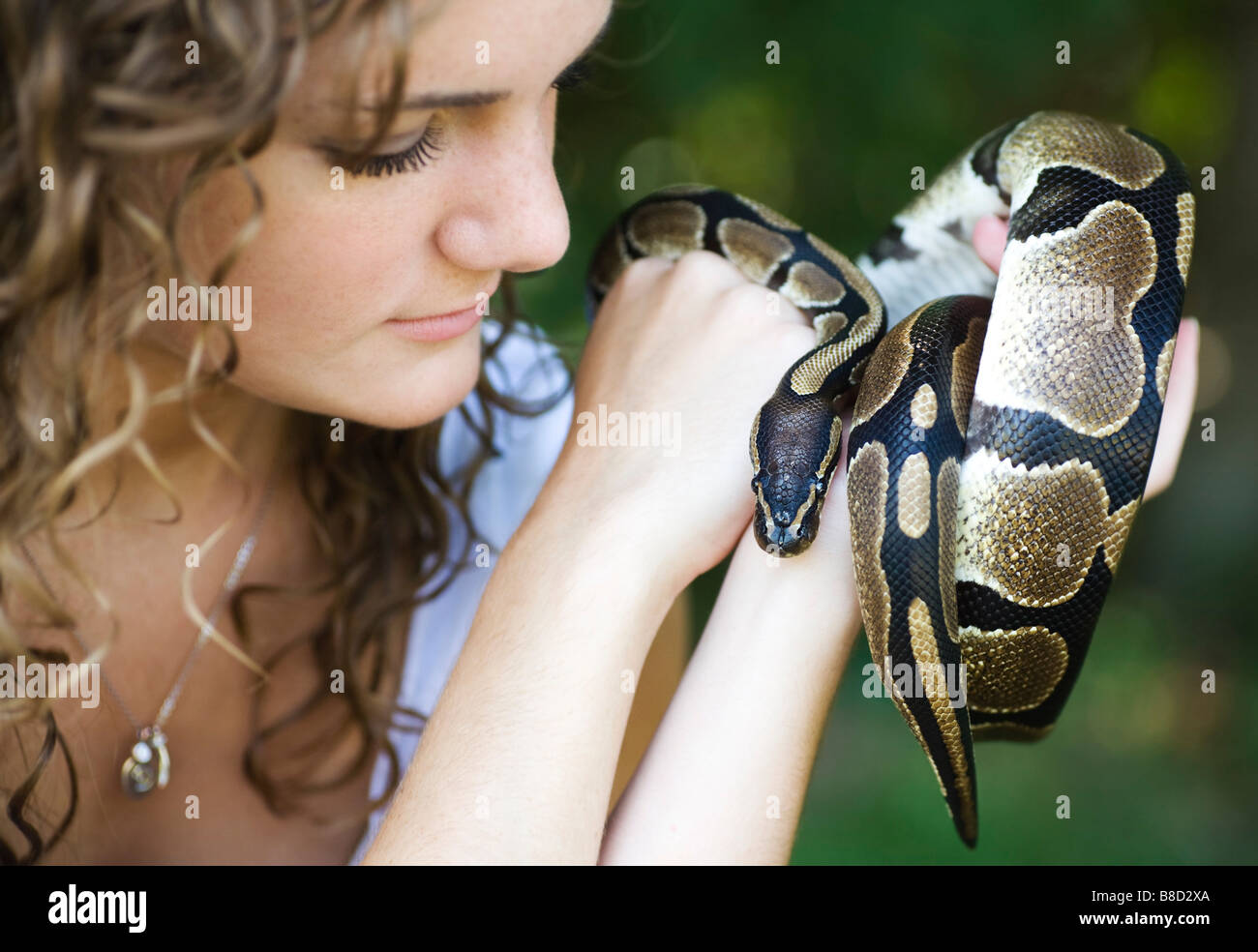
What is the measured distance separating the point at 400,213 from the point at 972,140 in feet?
9.60

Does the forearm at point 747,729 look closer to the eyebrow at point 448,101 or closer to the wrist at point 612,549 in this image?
the wrist at point 612,549

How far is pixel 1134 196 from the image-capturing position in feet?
5.93

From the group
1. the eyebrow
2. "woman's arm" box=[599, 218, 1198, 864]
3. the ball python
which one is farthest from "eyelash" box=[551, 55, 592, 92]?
"woman's arm" box=[599, 218, 1198, 864]

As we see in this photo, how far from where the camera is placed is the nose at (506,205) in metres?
1.48

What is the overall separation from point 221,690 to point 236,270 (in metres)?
1.12

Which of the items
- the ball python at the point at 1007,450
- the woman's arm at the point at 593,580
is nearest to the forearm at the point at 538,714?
the woman's arm at the point at 593,580

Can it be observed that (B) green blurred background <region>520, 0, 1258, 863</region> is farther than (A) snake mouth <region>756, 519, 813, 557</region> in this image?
Yes

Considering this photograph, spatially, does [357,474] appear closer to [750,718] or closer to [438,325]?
[438,325]

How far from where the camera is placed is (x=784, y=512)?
175cm

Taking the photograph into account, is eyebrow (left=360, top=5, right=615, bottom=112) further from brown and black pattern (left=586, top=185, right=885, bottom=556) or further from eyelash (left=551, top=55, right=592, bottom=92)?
brown and black pattern (left=586, top=185, right=885, bottom=556)

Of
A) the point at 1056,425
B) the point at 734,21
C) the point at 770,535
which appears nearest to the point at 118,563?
the point at 770,535

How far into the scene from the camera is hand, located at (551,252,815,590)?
1.82m

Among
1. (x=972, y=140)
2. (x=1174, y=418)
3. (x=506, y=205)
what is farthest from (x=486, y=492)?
(x=972, y=140)

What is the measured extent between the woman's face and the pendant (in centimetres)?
89
